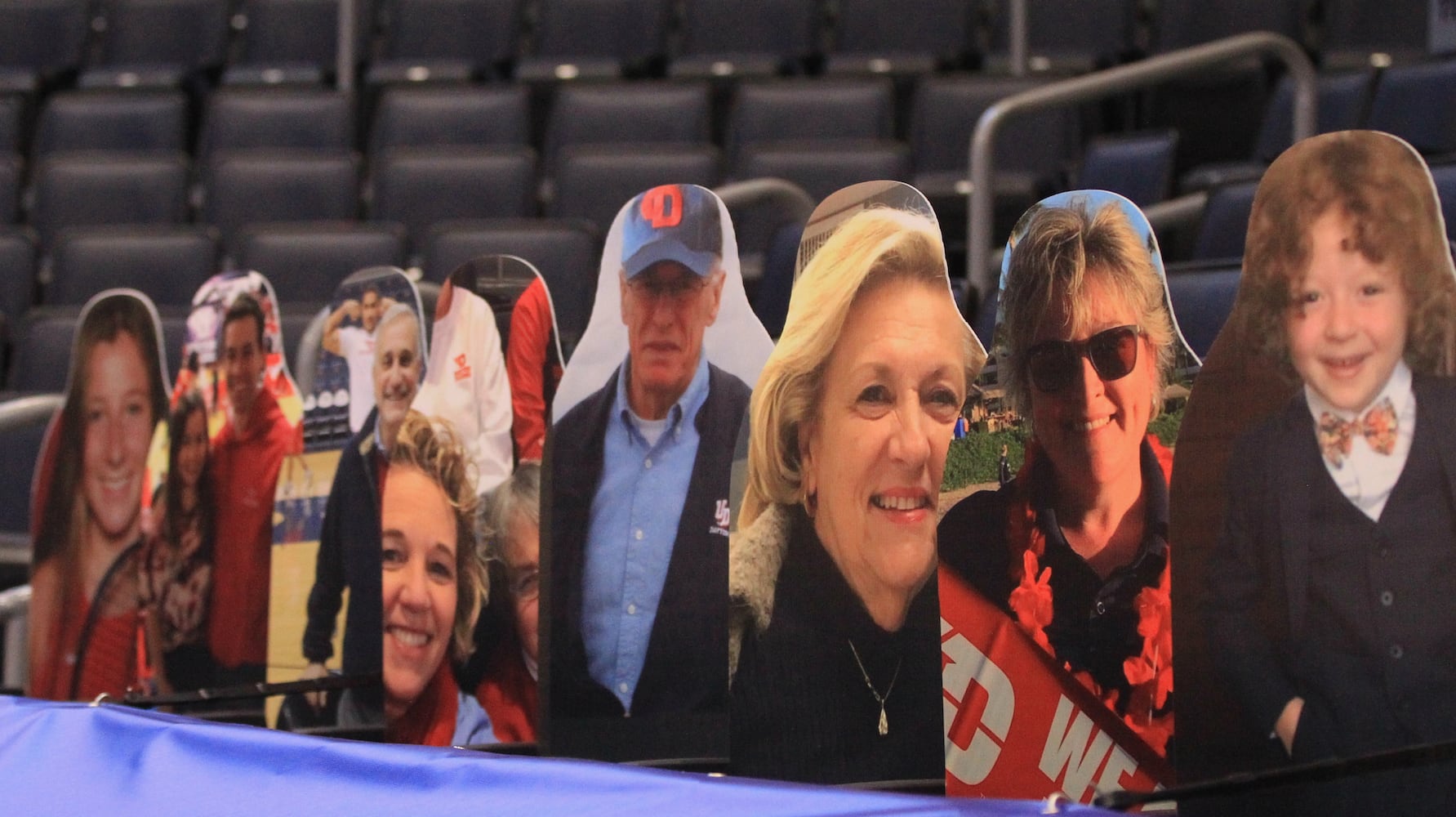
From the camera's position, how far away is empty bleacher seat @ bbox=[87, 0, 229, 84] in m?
5.12

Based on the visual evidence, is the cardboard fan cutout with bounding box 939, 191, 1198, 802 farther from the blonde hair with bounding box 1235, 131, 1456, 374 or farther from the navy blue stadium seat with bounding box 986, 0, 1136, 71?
the navy blue stadium seat with bounding box 986, 0, 1136, 71

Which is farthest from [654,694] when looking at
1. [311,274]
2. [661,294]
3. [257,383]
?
[311,274]

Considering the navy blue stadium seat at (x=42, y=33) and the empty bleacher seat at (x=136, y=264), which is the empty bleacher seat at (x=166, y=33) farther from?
the empty bleacher seat at (x=136, y=264)

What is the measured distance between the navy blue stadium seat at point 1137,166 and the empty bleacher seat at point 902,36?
1.21 m

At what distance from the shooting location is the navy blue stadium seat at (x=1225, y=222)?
2.36 meters

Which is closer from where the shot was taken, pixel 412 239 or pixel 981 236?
pixel 981 236

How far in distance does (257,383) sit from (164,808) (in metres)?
0.97

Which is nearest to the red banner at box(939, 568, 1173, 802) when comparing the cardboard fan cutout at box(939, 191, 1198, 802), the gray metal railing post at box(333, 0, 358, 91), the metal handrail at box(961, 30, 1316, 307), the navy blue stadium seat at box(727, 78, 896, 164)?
the cardboard fan cutout at box(939, 191, 1198, 802)

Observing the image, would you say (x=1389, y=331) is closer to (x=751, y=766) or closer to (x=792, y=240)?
(x=751, y=766)

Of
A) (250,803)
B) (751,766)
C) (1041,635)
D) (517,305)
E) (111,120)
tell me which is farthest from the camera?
(111,120)

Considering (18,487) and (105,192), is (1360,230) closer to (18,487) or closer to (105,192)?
(18,487)

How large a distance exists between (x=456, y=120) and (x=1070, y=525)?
10.4 ft

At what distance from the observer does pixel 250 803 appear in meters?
1.22

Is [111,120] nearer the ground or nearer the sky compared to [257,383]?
nearer the sky
